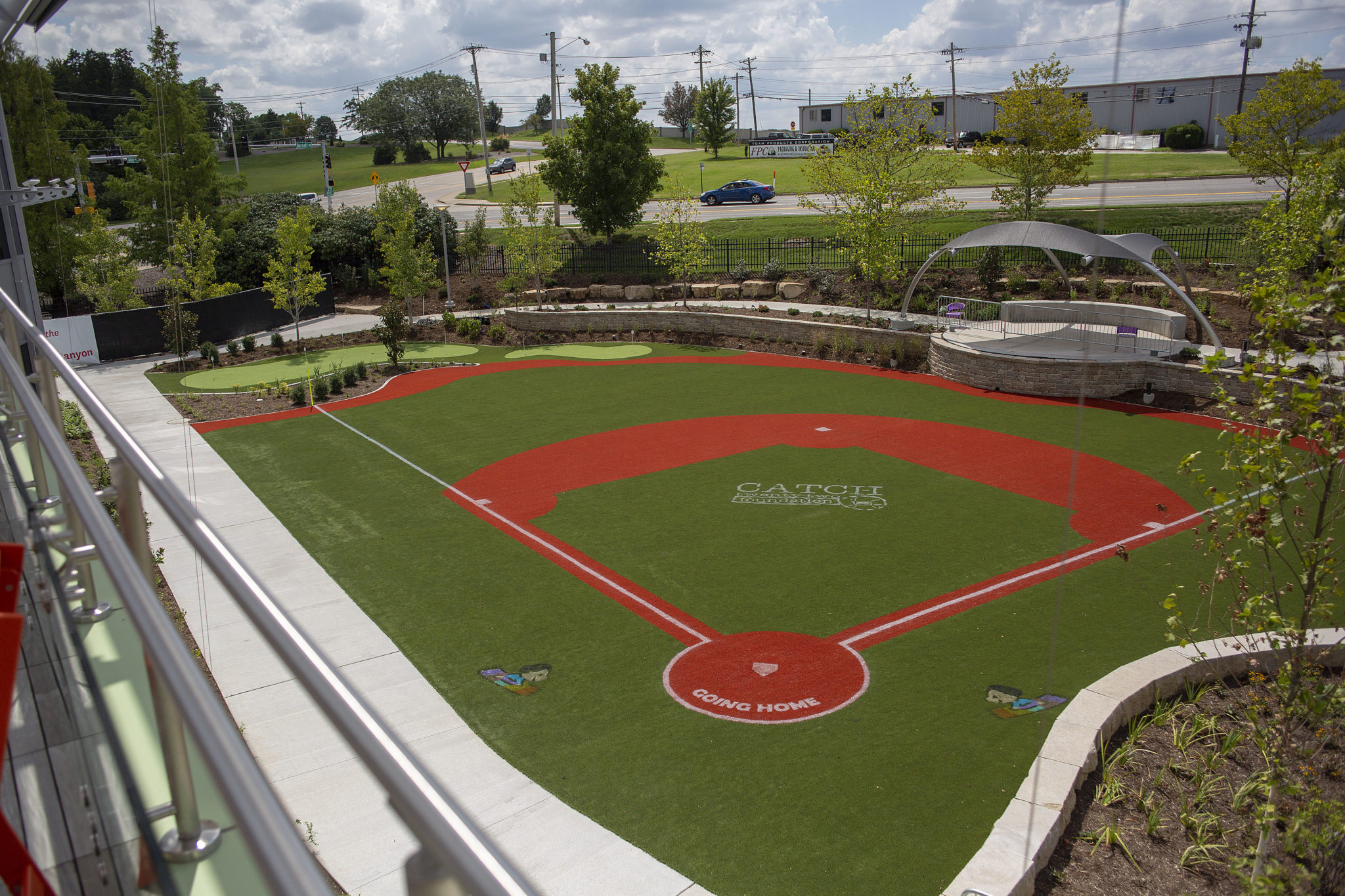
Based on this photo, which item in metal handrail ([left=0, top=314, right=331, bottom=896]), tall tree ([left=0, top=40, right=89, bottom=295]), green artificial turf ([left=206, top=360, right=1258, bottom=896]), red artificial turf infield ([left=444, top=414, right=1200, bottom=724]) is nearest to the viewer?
→ metal handrail ([left=0, top=314, right=331, bottom=896])

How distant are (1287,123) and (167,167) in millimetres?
35972

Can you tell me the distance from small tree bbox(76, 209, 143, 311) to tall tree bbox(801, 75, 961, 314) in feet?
77.0

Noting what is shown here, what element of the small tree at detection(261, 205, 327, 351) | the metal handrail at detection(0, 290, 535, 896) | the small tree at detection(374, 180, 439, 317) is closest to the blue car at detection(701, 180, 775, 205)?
the small tree at detection(374, 180, 439, 317)

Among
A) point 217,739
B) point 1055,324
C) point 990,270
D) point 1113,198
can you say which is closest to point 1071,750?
point 217,739

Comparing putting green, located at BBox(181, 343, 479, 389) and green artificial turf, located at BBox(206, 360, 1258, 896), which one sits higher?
putting green, located at BBox(181, 343, 479, 389)

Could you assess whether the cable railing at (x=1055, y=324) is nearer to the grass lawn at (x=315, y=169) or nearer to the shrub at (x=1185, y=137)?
→ the shrub at (x=1185, y=137)

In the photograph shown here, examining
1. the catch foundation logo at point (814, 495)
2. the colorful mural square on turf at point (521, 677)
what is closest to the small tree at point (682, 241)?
the catch foundation logo at point (814, 495)

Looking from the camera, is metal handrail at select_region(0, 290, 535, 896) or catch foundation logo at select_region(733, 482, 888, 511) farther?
catch foundation logo at select_region(733, 482, 888, 511)

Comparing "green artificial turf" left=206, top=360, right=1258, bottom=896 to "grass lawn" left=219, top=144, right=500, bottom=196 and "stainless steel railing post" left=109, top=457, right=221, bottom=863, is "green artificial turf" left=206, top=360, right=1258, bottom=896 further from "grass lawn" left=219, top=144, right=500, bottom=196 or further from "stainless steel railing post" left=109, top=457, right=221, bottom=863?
"grass lawn" left=219, top=144, right=500, bottom=196

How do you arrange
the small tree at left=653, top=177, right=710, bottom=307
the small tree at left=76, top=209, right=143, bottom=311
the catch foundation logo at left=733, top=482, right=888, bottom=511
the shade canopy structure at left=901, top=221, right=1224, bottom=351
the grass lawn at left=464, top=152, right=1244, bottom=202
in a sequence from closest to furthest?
the catch foundation logo at left=733, top=482, right=888, bottom=511 < the shade canopy structure at left=901, top=221, right=1224, bottom=351 < the small tree at left=76, top=209, right=143, bottom=311 < the small tree at left=653, top=177, right=710, bottom=307 < the grass lawn at left=464, top=152, right=1244, bottom=202

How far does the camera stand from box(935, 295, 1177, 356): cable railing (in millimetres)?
22125

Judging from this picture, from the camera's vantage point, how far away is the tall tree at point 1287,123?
25.3m

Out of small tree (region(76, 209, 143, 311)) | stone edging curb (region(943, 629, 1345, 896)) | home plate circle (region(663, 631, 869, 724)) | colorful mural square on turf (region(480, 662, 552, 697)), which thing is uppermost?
small tree (region(76, 209, 143, 311))

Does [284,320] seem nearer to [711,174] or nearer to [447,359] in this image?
[447,359]
